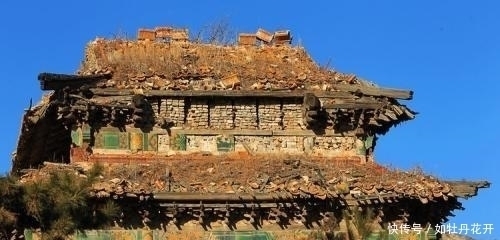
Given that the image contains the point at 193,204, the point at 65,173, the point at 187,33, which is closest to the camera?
the point at 65,173

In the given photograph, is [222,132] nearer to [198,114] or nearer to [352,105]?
[198,114]

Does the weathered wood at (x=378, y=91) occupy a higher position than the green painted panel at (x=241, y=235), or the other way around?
the weathered wood at (x=378, y=91)

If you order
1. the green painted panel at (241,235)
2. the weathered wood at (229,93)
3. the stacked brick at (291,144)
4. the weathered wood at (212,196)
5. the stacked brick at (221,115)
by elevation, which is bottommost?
the green painted panel at (241,235)

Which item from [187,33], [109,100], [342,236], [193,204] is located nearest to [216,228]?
[193,204]

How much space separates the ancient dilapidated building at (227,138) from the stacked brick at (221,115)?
21mm

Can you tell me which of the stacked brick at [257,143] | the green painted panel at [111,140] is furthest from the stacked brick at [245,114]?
the green painted panel at [111,140]

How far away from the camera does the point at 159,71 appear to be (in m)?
22.4

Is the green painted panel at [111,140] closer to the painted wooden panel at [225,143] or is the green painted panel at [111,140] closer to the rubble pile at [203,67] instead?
the rubble pile at [203,67]

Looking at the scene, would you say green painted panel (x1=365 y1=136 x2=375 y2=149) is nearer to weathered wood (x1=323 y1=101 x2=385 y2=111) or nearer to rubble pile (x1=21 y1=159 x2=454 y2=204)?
weathered wood (x1=323 y1=101 x2=385 y2=111)

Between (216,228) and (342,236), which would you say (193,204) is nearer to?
(216,228)

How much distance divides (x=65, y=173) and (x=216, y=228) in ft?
10.6

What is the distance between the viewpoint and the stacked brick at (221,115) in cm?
2170

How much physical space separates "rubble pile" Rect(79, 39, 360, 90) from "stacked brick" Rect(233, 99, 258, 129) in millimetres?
329

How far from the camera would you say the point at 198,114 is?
854 inches
